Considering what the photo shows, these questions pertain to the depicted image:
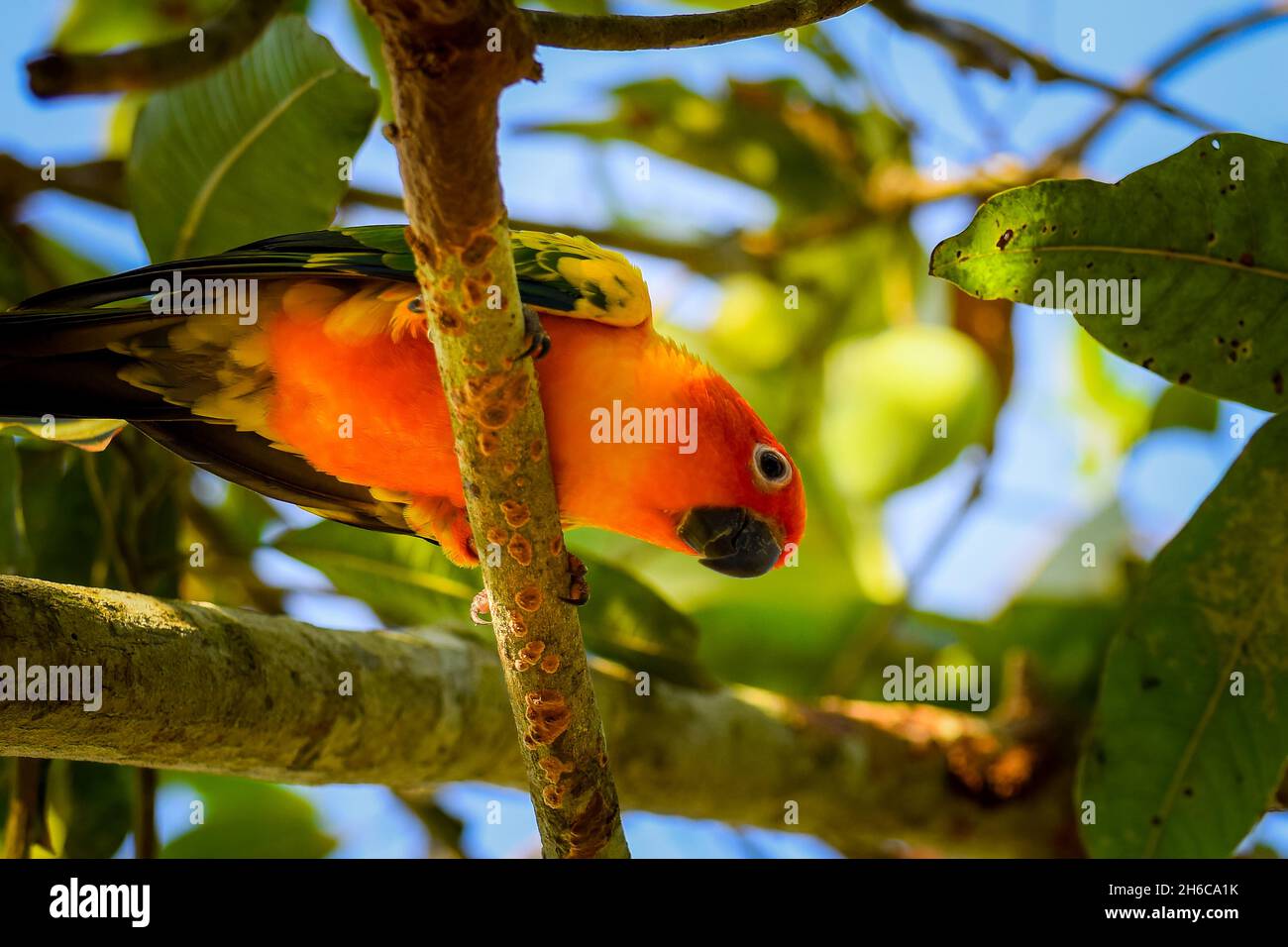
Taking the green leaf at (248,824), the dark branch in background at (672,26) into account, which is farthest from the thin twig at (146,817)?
the dark branch in background at (672,26)

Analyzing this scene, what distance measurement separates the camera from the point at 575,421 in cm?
301

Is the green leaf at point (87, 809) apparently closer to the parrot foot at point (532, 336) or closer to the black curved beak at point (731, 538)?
the black curved beak at point (731, 538)

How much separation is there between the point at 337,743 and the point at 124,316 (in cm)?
128

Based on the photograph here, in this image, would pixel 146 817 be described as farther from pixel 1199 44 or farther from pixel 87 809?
pixel 1199 44

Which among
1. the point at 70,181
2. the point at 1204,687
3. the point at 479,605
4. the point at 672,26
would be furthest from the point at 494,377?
the point at 70,181

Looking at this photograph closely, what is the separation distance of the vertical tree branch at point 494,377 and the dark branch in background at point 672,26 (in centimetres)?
6

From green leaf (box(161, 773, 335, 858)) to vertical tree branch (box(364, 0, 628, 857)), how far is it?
244 cm

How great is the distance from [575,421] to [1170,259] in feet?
4.86

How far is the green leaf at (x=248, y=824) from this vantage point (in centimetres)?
459

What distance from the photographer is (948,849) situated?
4.53 meters
